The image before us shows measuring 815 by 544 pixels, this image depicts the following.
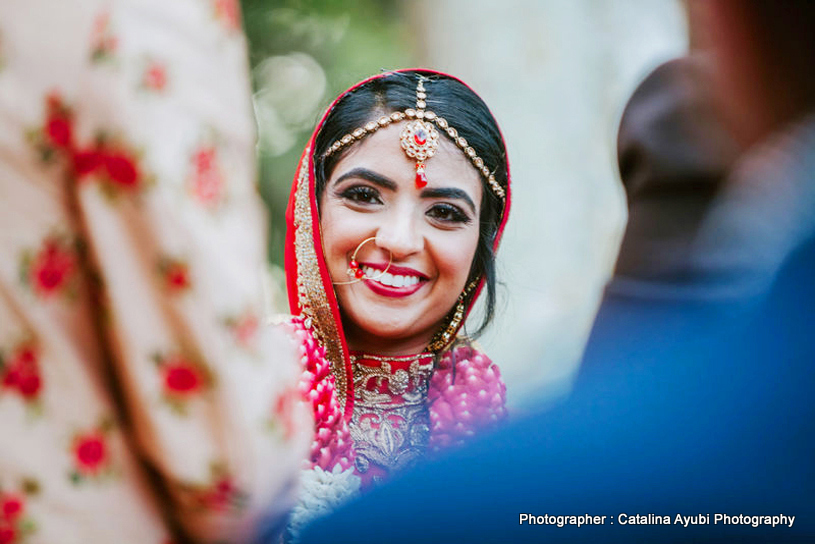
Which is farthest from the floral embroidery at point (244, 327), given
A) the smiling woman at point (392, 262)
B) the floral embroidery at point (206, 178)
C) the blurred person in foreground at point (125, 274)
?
the smiling woman at point (392, 262)

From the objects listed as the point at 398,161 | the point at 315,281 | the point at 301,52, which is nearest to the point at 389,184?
the point at 398,161

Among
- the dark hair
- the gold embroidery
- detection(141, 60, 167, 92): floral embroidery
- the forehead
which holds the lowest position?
detection(141, 60, 167, 92): floral embroidery

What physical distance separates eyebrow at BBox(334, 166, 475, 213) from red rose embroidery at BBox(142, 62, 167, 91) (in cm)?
93

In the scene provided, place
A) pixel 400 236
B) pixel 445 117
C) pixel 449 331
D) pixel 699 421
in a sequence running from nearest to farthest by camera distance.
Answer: pixel 699 421 → pixel 400 236 → pixel 445 117 → pixel 449 331

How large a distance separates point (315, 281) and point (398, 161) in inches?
12.9

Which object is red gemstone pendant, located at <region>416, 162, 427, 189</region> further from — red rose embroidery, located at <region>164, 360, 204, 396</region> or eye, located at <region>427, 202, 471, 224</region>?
red rose embroidery, located at <region>164, 360, 204, 396</region>

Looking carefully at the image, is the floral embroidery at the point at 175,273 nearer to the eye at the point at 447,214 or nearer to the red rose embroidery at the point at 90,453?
the red rose embroidery at the point at 90,453

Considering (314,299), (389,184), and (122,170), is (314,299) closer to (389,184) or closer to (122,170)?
(389,184)

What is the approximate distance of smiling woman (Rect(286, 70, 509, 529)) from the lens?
5.20 feet

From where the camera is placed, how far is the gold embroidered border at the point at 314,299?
1651 millimetres

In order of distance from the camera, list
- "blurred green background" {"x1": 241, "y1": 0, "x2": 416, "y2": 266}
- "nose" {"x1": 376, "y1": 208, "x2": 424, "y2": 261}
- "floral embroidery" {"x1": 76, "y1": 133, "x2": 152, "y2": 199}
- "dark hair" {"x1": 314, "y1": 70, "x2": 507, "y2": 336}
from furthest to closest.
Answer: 1. "blurred green background" {"x1": 241, "y1": 0, "x2": 416, "y2": 266}
2. "dark hair" {"x1": 314, "y1": 70, "x2": 507, "y2": 336}
3. "nose" {"x1": 376, "y1": 208, "x2": 424, "y2": 261}
4. "floral embroidery" {"x1": 76, "y1": 133, "x2": 152, "y2": 199}

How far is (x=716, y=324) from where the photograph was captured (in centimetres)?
78

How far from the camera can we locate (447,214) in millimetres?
1644

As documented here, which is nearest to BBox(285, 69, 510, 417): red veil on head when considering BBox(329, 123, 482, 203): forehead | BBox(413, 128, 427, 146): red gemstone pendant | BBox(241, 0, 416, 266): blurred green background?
BBox(329, 123, 482, 203): forehead
